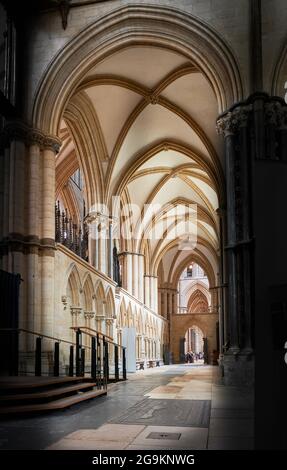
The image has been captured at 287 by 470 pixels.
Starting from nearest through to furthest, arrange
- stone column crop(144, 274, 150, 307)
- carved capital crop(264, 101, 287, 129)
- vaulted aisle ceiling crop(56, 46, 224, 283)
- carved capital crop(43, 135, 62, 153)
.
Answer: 1. carved capital crop(264, 101, 287, 129)
2. carved capital crop(43, 135, 62, 153)
3. vaulted aisle ceiling crop(56, 46, 224, 283)
4. stone column crop(144, 274, 150, 307)

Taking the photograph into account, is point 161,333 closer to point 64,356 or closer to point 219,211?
point 219,211

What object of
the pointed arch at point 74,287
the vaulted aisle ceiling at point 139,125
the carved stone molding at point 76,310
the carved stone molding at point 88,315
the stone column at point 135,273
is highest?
the vaulted aisle ceiling at point 139,125

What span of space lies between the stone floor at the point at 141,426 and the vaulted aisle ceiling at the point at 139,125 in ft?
31.3

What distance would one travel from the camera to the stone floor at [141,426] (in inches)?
175

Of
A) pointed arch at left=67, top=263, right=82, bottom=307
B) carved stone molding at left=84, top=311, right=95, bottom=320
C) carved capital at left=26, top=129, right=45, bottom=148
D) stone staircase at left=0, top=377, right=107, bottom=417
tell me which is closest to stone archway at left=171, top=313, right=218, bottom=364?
carved stone molding at left=84, top=311, right=95, bottom=320

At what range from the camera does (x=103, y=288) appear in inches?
711

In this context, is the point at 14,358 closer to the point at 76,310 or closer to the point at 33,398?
the point at 33,398

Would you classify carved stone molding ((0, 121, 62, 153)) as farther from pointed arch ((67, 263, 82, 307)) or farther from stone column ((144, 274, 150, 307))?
stone column ((144, 274, 150, 307))

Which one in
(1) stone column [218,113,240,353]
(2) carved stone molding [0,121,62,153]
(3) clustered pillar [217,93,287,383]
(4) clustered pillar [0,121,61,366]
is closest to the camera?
(3) clustered pillar [217,93,287,383]

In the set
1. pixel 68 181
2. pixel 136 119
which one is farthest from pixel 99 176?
pixel 68 181

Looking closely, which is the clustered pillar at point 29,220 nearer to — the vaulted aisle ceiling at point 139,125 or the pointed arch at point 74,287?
the pointed arch at point 74,287

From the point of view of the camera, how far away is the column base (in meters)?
10.6

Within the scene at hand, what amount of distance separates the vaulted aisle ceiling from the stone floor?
31.3ft

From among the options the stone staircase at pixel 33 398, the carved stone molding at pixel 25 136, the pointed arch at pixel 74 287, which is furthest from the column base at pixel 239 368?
the carved stone molding at pixel 25 136
